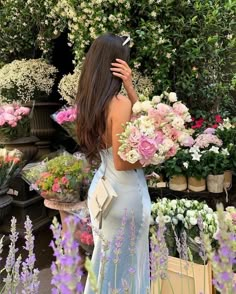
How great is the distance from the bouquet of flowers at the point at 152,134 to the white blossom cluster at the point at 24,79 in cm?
271

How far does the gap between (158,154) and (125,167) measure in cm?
21

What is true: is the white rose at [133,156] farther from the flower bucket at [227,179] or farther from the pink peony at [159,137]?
the flower bucket at [227,179]

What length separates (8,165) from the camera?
3611mm

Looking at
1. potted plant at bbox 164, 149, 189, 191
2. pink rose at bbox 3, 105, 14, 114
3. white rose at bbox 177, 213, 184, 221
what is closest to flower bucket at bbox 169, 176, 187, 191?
potted plant at bbox 164, 149, 189, 191

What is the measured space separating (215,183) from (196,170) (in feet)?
0.64

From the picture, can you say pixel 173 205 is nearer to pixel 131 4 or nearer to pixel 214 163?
pixel 214 163

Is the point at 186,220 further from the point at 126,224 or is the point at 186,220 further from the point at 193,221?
the point at 126,224

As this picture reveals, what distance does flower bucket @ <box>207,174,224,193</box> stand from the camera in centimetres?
306

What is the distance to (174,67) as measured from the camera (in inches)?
142

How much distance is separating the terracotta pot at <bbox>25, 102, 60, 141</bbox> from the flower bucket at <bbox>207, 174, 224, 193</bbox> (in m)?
2.30

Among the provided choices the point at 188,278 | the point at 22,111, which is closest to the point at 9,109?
the point at 22,111

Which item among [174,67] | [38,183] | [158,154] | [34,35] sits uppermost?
[34,35]

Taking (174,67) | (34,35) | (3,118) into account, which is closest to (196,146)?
(174,67)

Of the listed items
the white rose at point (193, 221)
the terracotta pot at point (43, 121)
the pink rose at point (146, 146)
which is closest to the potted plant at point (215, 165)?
the white rose at point (193, 221)
